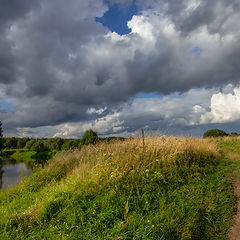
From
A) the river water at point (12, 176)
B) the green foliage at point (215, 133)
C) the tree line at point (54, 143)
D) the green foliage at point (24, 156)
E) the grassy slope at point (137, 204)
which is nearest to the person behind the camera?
the grassy slope at point (137, 204)

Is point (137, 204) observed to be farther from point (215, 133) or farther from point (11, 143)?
point (11, 143)

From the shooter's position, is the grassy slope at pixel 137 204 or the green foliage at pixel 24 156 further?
the green foliage at pixel 24 156

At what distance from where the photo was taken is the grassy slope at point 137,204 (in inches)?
170

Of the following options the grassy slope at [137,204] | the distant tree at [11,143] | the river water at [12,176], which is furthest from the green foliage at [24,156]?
the grassy slope at [137,204]

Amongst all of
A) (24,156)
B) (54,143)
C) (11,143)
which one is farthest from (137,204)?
(11,143)

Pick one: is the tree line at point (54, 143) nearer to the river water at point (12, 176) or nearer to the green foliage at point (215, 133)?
the river water at point (12, 176)

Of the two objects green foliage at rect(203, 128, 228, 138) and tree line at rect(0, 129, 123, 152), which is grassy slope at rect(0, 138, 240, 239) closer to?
tree line at rect(0, 129, 123, 152)

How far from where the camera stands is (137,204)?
5273mm

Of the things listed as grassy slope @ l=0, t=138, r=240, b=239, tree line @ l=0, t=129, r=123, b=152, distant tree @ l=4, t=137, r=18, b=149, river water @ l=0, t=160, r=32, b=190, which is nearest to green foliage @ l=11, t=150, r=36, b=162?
tree line @ l=0, t=129, r=123, b=152

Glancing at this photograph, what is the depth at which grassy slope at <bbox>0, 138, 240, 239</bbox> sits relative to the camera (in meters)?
4.31

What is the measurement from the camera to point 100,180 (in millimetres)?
6383

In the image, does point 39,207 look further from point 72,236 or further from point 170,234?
point 170,234

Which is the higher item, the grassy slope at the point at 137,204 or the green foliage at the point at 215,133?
the green foliage at the point at 215,133

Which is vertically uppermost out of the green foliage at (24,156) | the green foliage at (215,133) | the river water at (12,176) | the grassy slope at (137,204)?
the green foliage at (215,133)
